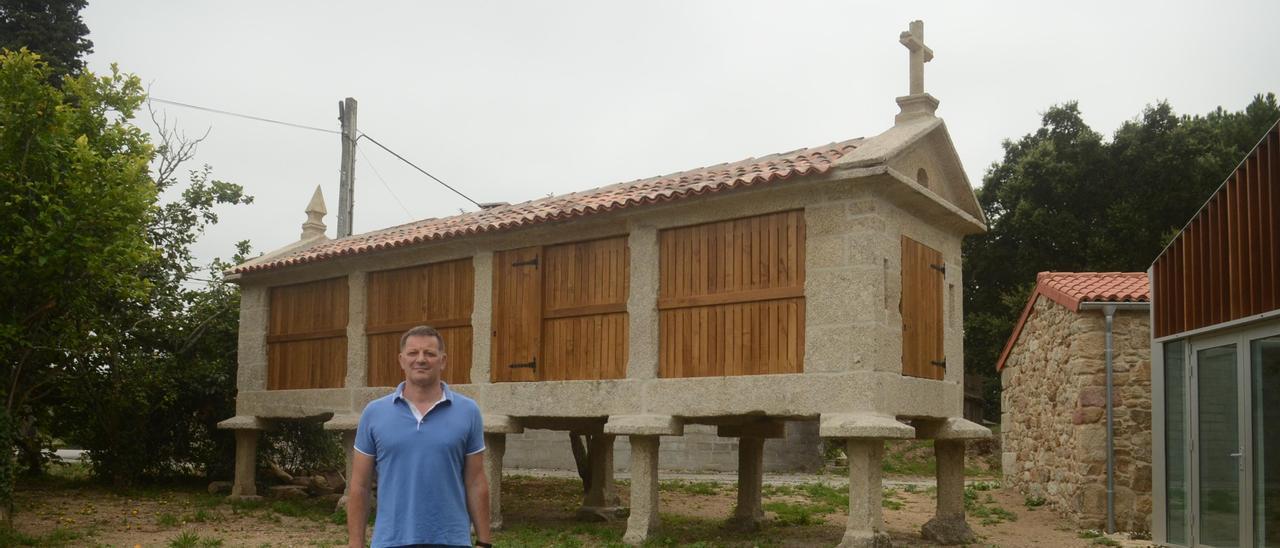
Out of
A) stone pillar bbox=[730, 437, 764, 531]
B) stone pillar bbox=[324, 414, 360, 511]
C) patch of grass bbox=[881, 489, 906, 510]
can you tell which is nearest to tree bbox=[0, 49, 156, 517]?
stone pillar bbox=[324, 414, 360, 511]

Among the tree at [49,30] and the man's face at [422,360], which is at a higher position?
the tree at [49,30]

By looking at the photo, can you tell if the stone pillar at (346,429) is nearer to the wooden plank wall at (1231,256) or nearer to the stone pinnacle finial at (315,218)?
the stone pinnacle finial at (315,218)

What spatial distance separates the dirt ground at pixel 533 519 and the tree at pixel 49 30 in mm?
6614

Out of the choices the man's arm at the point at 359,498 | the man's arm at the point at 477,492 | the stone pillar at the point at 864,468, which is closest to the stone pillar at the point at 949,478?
the stone pillar at the point at 864,468

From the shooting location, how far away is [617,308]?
10.9 m

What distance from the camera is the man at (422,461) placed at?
4.27 metres

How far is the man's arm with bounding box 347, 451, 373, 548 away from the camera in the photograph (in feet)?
14.3

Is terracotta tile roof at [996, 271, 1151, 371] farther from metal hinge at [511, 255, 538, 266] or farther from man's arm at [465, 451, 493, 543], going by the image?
man's arm at [465, 451, 493, 543]

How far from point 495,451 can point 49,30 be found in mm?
11234

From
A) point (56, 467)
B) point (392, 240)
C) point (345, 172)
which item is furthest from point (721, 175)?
point (56, 467)

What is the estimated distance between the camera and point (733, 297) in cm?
1001

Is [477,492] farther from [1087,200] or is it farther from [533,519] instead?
[1087,200]

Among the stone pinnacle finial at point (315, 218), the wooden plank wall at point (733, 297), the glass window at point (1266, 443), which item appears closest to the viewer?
the glass window at point (1266, 443)

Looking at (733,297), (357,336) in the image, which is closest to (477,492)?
(733,297)
